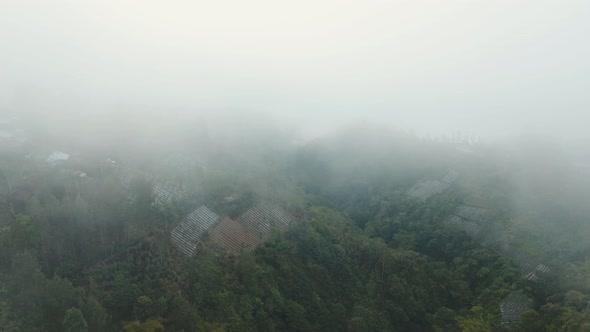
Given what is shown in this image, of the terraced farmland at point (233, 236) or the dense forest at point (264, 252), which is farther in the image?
the terraced farmland at point (233, 236)

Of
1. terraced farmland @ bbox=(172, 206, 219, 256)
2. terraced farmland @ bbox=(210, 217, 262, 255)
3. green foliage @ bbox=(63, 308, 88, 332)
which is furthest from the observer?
terraced farmland @ bbox=(210, 217, 262, 255)

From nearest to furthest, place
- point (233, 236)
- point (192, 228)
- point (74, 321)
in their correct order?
point (74, 321)
point (192, 228)
point (233, 236)

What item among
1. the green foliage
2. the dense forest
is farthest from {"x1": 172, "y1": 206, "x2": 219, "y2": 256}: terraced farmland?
the green foliage

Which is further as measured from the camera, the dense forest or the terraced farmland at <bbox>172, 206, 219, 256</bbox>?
the terraced farmland at <bbox>172, 206, 219, 256</bbox>

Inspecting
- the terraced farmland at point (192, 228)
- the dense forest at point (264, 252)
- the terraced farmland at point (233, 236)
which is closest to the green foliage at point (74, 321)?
the dense forest at point (264, 252)

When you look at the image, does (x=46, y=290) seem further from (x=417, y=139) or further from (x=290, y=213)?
(x=417, y=139)

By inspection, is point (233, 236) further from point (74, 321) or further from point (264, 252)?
point (74, 321)

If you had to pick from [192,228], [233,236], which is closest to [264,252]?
[233,236]

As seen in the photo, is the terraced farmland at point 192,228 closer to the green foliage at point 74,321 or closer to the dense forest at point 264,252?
the dense forest at point 264,252

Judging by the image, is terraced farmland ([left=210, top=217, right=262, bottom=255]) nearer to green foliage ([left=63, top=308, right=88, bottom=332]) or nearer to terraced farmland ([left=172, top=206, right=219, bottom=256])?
terraced farmland ([left=172, top=206, right=219, bottom=256])
